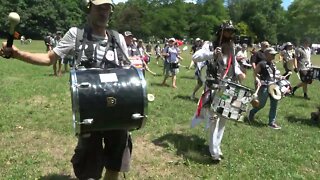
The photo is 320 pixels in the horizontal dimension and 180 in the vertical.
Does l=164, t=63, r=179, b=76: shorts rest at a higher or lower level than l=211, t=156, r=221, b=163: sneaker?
higher

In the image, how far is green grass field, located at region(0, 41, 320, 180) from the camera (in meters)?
5.83

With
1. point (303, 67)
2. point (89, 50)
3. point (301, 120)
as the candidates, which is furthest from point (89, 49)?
point (303, 67)

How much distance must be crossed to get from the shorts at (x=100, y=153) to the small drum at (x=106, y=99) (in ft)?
1.20

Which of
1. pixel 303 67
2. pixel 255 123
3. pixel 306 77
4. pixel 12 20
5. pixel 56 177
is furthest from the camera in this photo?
pixel 303 67

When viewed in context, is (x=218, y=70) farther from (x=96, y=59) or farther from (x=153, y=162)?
(x=96, y=59)

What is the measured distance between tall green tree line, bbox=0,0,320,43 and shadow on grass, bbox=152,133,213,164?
66431mm

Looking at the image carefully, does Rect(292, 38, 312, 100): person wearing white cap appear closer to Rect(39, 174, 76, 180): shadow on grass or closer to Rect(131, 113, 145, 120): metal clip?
Rect(39, 174, 76, 180): shadow on grass

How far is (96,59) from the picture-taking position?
409 centimetres

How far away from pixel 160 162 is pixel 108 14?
111 inches

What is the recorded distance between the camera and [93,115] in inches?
146

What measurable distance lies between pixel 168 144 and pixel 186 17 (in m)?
95.5

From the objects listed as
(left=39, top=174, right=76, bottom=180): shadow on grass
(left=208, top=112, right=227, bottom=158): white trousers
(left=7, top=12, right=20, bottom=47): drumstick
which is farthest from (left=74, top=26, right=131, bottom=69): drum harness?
(left=208, top=112, right=227, bottom=158): white trousers

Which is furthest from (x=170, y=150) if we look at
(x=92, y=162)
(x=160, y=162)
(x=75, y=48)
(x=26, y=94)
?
(x=26, y=94)

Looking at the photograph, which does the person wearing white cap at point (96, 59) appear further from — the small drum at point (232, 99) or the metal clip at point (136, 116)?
the small drum at point (232, 99)
